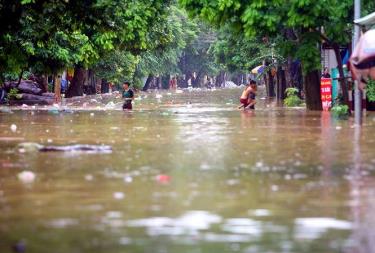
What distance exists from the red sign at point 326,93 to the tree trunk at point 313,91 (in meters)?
0.18

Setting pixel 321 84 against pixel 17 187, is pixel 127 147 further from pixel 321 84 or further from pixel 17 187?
pixel 321 84

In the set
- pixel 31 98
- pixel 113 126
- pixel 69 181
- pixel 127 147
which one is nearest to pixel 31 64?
pixel 31 98

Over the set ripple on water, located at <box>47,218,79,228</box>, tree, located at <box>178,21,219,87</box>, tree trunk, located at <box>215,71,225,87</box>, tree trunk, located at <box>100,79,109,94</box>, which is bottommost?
tree trunk, located at <box>215,71,225,87</box>

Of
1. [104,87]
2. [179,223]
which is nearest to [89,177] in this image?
[179,223]

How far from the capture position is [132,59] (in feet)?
200

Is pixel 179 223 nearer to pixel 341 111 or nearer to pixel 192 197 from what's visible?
pixel 192 197

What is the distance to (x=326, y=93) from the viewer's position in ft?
111

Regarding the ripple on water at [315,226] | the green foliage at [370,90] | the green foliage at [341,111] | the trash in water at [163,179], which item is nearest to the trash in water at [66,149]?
the trash in water at [163,179]

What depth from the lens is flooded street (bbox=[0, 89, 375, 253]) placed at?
22.6 feet

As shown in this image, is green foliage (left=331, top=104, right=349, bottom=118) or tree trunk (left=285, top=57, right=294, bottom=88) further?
tree trunk (left=285, top=57, right=294, bottom=88)

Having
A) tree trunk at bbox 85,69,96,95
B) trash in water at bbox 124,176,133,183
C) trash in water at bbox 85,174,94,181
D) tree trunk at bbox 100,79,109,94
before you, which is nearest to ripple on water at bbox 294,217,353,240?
trash in water at bbox 124,176,133,183

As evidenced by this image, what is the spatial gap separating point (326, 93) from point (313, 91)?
0.47 metres

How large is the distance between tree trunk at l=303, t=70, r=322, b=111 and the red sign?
18 cm

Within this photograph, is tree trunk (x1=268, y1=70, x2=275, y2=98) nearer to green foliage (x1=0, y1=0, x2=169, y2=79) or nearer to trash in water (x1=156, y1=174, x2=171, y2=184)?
green foliage (x1=0, y1=0, x2=169, y2=79)
